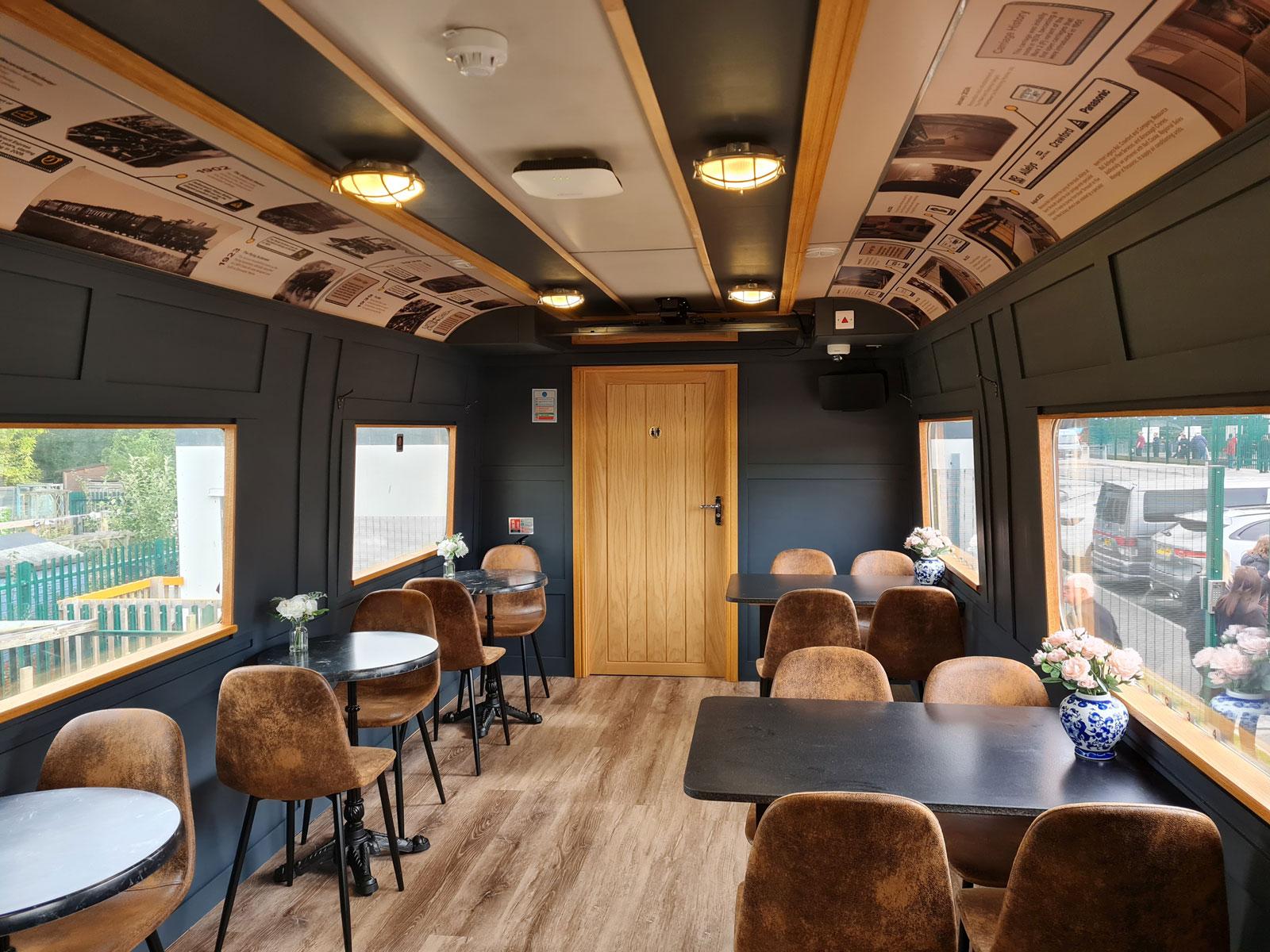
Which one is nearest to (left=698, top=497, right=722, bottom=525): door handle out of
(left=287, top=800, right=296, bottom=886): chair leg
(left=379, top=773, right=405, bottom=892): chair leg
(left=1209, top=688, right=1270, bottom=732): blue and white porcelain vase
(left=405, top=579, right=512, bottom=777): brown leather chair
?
(left=405, top=579, right=512, bottom=777): brown leather chair

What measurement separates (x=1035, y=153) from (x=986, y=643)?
103 inches

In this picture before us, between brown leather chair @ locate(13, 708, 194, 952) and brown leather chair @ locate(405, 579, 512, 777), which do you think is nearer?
brown leather chair @ locate(13, 708, 194, 952)

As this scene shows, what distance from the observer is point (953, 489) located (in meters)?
5.16

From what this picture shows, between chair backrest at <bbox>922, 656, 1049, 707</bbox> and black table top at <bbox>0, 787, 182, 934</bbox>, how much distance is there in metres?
2.40

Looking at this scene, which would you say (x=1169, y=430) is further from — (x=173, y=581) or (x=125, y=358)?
(x=173, y=581)

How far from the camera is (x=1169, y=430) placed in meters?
2.58

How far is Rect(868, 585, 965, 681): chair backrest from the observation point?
4.06 metres

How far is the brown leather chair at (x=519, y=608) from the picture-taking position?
5668 mm

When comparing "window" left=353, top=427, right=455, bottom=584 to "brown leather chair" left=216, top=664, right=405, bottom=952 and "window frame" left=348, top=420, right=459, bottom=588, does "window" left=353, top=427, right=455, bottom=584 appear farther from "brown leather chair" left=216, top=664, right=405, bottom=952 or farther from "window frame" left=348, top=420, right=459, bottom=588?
"brown leather chair" left=216, top=664, right=405, bottom=952

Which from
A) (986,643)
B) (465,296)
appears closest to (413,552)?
(465,296)

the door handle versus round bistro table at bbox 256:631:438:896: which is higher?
the door handle

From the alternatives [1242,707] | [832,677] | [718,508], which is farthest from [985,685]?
[718,508]

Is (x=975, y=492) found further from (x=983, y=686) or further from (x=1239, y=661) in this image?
(x=1239, y=661)

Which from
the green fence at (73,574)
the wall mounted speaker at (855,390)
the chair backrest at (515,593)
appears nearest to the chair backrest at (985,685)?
the green fence at (73,574)
